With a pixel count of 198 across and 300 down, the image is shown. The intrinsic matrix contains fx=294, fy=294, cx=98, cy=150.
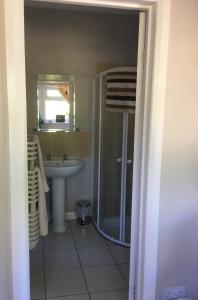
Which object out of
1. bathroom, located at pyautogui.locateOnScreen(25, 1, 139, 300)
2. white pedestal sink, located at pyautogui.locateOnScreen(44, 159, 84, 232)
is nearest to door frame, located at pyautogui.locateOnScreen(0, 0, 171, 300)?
bathroom, located at pyautogui.locateOnScreen(25, 1, 139, 300)

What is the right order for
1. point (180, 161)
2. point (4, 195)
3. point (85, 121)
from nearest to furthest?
1. point (4, 195)
2. point (180, 161)
3. point (85, 121)

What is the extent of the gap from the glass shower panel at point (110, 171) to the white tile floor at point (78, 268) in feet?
0.68

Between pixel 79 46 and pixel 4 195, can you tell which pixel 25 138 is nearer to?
pixel 4 195

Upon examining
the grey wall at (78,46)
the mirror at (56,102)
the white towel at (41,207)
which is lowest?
the white towel at (41,207)

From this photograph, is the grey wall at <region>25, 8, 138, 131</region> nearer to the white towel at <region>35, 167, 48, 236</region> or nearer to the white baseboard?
the white baseboard

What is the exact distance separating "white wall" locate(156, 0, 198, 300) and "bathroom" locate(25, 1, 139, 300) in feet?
2.95

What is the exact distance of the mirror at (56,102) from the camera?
3.43 metres

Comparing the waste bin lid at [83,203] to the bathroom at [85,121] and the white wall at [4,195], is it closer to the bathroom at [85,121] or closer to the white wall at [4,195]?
the bathroom at [85,121]

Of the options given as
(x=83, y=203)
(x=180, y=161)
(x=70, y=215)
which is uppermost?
(x=180, y=161)

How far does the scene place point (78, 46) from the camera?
3451 mm

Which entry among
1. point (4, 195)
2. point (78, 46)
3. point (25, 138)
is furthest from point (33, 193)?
point (78, 46)

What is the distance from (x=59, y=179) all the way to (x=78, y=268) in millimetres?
1020

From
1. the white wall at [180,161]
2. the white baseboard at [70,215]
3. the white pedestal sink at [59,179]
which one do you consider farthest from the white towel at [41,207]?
the white baseboard at [70,215]

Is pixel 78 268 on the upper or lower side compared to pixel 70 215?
lower
